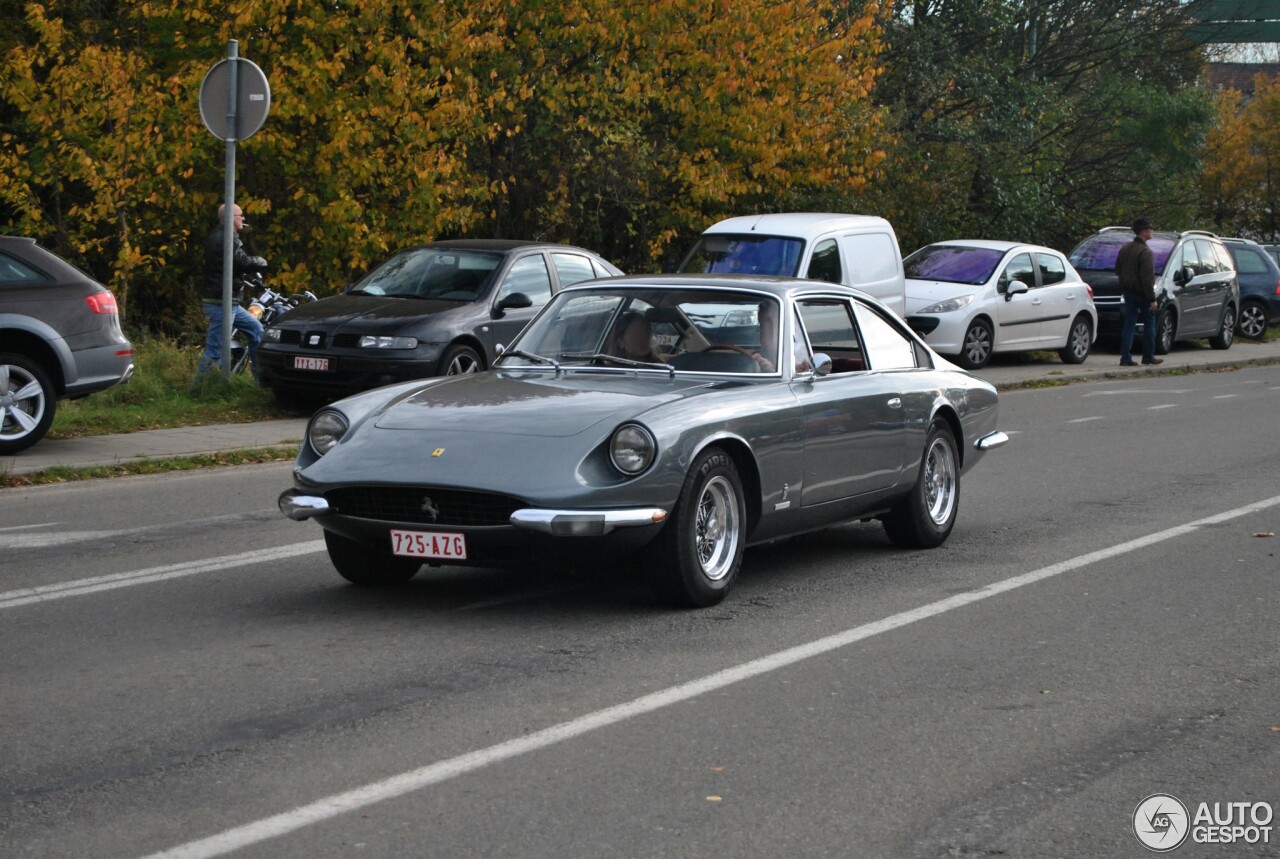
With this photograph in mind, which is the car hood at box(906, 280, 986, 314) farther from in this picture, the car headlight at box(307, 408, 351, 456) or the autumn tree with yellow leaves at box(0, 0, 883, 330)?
the car headlight at box(307, 408, 351, 456)

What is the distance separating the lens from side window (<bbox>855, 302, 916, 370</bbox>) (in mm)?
9383

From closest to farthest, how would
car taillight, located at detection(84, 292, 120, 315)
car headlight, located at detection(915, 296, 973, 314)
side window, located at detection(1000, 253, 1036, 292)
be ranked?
car taillight, located at detection(84, 292, 120, 315) < car headlight, located at detection(915, 296, 973, 314) < side window, located at detection(1000, 253, 1036, 292)

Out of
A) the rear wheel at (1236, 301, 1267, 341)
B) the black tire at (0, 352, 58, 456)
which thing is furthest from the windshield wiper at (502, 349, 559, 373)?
the rear wheel at (1236, 301, 1267, 341)

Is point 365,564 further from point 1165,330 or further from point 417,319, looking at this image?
point 1165,330

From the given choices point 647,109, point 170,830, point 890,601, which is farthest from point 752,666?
point 647,109

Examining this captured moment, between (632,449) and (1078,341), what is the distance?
19.9 meters

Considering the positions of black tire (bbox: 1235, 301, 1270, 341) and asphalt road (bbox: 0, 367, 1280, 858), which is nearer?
asphalt road (bbox: 0, 367, 1280, 858)

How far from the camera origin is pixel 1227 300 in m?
30.5

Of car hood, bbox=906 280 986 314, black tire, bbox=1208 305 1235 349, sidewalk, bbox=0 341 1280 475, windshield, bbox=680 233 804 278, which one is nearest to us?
sidewalk, bbox=0 341 1280 475

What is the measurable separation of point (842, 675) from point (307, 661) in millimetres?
1973

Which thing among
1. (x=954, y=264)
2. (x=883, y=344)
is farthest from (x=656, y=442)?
(x=954, y=264)

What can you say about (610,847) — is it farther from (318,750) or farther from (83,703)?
(83,703)

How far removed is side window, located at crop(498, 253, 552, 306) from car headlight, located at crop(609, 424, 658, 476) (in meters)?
9.46

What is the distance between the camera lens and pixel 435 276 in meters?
16.9
